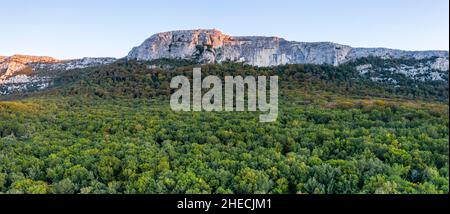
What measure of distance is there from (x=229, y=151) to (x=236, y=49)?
82.3m

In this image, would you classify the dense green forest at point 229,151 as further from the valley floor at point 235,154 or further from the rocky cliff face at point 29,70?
the rocky cliff face at point 29,70

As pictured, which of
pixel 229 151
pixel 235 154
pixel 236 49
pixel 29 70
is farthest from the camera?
pixel 29 70

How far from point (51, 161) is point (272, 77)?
44027mm

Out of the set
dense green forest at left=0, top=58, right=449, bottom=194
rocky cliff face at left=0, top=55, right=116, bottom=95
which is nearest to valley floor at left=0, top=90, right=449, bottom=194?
dense green forest at left=0, top=58, right=449, bottom=194

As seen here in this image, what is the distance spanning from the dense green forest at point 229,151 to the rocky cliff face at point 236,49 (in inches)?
2369

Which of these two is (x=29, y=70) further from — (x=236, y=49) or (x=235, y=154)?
(x=235, y=154)

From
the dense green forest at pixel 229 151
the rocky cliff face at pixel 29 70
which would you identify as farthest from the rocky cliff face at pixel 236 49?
the dense green forest at pixel 229 151

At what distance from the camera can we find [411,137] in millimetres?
19297

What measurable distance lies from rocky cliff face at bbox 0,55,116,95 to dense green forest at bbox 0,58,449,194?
56.9 meters

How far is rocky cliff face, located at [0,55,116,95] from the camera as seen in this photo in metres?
87.2

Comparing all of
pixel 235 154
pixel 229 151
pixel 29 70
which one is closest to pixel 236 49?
pixel 29 70

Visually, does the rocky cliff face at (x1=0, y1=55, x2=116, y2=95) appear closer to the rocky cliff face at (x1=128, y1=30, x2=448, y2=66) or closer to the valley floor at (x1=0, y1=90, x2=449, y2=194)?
the rocky cliff face at (x1=128, y1=30, x2=448, y2=66)

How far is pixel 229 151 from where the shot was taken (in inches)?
741
